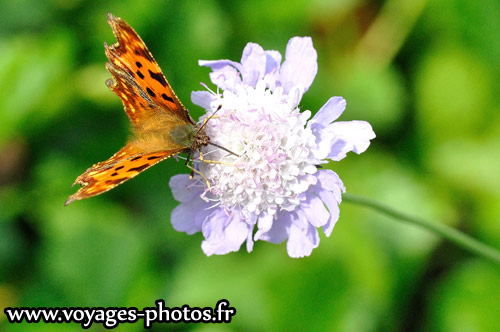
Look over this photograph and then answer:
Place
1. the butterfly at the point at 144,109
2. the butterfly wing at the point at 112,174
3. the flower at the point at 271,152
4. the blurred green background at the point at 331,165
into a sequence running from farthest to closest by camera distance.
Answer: the blurred green background at the point at 331,165, the flower at the point at 271,152, the butterfly at the point at 144,109, the butterfly wing at the point at 112,174

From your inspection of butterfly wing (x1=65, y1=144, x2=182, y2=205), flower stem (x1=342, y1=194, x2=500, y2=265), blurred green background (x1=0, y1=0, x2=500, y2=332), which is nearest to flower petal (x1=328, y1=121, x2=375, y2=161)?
flower stem (x1=342, y1=194, x2=500, y2=265)

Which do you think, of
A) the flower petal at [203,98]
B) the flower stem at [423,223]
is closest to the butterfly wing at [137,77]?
the flower petal at [203,98]

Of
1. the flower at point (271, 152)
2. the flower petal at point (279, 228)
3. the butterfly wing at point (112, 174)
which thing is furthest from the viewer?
the flower petal at point (279, 228)

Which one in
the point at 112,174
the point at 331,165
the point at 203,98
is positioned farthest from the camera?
the point at 331,165

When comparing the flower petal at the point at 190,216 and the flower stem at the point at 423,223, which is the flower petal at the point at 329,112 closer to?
the flower stem at the point at 423,223

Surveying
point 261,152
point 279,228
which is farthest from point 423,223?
point 261,152

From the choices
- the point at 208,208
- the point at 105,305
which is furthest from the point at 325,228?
the point at 105,305

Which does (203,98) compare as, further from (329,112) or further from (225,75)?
(329,112)
